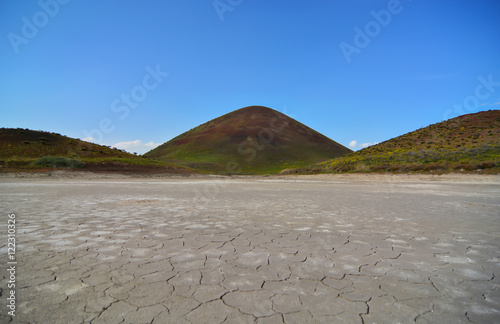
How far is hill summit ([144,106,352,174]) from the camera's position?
64.6 metres

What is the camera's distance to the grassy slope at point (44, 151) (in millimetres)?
30553

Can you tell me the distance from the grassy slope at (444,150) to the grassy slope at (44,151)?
2840 cm

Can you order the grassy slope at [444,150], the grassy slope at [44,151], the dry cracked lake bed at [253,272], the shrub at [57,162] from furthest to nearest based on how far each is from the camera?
the grassy slope at [44,151] < the shrub at [57,162] < the grassy slope at [444,150] < the dry cracked lake bed at [253,272]

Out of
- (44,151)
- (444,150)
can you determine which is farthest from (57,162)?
(444,150)

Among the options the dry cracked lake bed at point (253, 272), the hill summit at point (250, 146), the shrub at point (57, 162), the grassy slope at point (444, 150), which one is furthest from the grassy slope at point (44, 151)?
the dry cracked lake bed at point (253, 272)

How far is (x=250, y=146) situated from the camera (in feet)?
251

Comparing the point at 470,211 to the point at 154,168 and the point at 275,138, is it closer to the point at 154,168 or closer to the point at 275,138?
the point at 154,168

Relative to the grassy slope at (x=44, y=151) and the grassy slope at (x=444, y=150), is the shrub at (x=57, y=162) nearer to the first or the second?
the grassy slope at (x=44, y=151)

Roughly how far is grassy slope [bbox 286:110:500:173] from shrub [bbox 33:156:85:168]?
1242 inches

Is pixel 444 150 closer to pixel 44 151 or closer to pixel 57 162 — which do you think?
pixel 57 162

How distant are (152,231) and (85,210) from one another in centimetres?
347

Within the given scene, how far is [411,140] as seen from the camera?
39781mm

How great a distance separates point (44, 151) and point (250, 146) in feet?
167

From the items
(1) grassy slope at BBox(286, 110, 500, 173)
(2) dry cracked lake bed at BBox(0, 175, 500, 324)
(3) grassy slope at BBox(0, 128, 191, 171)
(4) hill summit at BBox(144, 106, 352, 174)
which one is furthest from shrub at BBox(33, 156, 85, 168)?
(1) grassy slope at BBox(286, 110, 500, 173)
